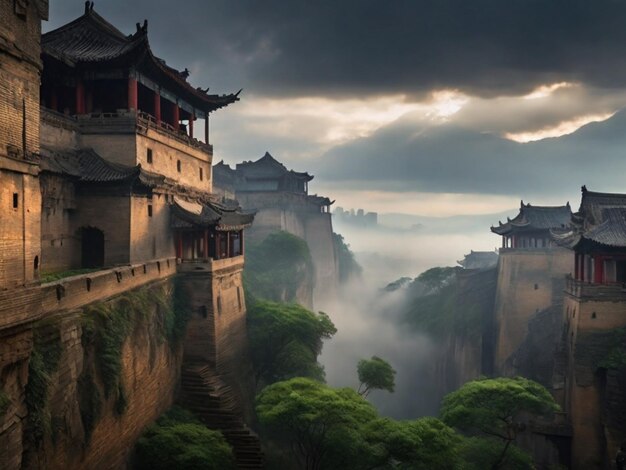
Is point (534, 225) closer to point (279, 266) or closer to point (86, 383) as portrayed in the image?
point (279, 266)

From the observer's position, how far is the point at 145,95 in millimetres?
29750

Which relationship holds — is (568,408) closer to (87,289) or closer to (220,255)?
(220,255)

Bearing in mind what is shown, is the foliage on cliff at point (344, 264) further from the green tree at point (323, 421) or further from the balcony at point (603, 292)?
the green tree at point (323, 421)

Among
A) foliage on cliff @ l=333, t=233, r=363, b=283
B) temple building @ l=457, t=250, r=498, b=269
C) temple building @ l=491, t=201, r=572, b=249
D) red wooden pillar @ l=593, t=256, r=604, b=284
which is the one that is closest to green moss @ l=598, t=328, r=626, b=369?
red wooden pillar @ l=593, t=256, r=604, b=284

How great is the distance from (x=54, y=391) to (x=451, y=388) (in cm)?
4334

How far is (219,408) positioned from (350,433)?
19.8 ft

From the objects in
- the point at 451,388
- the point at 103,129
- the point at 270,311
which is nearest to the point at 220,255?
the point at 270,311

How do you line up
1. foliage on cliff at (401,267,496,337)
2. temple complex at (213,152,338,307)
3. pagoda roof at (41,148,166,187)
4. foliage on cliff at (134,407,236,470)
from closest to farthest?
1. foliage on cliff at (134,407,236,470)
2. pagoda roof at (41,148,166,187)
3. foliage on cliff at (401,267,496,337)
4. temple complex at (213,152,338,307)

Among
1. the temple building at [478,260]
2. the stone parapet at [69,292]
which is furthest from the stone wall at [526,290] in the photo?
the temple building at [478,260]

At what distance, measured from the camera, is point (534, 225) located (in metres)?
47.5

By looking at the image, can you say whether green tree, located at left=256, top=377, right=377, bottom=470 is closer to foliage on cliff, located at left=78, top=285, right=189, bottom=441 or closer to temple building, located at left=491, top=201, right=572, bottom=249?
foliage on cliff, located at left=78, top=285, right=189, bottom=441

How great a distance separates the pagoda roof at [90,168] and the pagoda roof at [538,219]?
→ 109 ft

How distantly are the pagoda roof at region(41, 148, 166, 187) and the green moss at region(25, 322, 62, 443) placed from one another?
1014 centimetres

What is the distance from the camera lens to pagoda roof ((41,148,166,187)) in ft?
73.5
